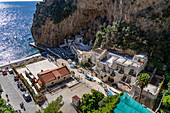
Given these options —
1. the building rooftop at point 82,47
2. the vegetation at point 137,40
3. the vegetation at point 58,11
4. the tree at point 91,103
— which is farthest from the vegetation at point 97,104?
the vegetation at point 58,11

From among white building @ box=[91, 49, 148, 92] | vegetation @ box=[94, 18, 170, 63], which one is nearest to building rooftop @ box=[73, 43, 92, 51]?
vegetation @ box=[94, 18, 170, 63]

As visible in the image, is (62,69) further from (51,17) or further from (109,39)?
(51,17)

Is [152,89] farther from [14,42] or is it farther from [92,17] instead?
[14,42]

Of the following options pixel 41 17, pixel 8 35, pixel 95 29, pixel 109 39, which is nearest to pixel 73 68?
pixel 109 39

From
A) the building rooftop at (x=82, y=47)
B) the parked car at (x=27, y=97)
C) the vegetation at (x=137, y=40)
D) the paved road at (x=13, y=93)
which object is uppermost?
the vegetation at (x=137, y=40)

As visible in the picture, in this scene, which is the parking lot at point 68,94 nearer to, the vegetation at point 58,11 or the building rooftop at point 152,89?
the building rooftop at point 152,89

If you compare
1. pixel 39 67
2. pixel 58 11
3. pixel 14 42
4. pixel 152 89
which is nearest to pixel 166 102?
pixel 152 89
